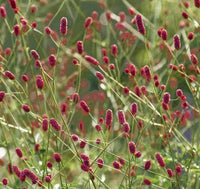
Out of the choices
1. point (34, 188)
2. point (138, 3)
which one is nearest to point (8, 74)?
point (34, 188)

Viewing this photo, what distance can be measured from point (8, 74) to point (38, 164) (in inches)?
17.3

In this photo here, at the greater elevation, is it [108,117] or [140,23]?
[140,23]

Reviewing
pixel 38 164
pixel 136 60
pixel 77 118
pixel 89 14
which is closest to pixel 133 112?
pixel 38 164

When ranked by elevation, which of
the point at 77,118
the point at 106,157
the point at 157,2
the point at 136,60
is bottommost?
the point at 77,118

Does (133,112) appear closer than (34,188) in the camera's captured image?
Yes

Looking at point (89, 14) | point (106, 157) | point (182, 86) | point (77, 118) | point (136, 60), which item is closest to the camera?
point (106, 157)

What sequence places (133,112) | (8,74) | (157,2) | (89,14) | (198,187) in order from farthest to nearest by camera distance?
(89,14), (157,2), (198,187), (8,74), (133,112)

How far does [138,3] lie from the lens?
330 centimetres

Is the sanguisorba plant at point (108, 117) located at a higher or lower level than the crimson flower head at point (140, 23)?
lower

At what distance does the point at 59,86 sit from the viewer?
2869 millimetres

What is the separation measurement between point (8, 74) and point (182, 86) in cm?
151

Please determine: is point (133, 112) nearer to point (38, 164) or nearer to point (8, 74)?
point (8, 74)

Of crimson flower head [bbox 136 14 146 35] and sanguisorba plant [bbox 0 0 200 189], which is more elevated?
crimson flower head [bbox 136 14 146 35]

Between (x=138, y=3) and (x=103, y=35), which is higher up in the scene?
(x=138, y=3)
